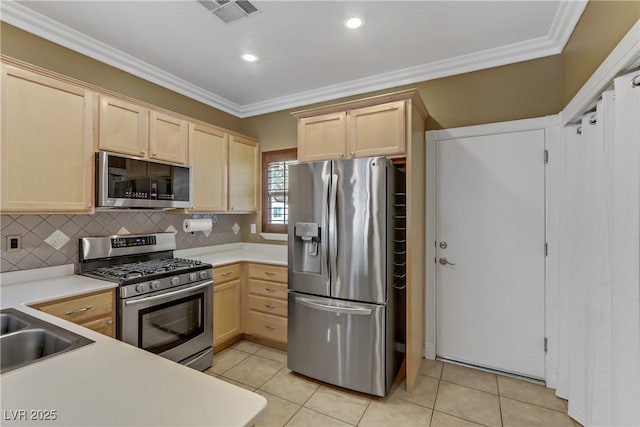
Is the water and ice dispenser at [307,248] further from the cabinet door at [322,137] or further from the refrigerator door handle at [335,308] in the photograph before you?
the cabinet door at [322,137]

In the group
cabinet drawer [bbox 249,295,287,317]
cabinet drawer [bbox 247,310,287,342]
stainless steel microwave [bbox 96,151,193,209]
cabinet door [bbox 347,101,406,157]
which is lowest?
cabinet drawer [bbox 247,310,287,342]

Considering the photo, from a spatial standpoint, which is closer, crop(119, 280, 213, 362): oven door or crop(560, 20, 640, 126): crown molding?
crop(560, 20, 640, 126): crown molding

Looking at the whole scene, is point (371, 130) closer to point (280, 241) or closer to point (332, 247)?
point (332, 247)

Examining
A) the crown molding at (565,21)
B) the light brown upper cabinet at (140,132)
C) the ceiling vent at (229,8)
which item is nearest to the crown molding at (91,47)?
the light brown upper cabinet at (140,132)

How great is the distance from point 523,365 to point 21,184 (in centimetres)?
393

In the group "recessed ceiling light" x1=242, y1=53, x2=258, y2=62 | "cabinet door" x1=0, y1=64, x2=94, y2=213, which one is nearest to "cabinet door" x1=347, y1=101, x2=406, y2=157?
"recessed ceiling light" x1=242, y1=53, x2=258, y2=62

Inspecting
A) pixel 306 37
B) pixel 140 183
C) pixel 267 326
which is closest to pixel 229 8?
pixel 306 37

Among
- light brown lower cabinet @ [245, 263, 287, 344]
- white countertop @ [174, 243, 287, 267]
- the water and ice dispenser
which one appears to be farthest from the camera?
white countertop @ [174, 243, 287, 267]

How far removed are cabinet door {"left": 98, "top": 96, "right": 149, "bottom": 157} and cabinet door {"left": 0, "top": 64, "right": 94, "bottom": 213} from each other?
0.32 feet

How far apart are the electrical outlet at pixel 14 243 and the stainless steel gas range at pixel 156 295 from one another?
361mm

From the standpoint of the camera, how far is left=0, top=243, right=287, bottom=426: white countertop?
2.45ft

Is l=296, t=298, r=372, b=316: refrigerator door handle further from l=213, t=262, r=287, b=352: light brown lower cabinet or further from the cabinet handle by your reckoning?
the cabinet handle

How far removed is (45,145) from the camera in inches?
80.2

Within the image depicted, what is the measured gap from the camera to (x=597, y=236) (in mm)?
1733
